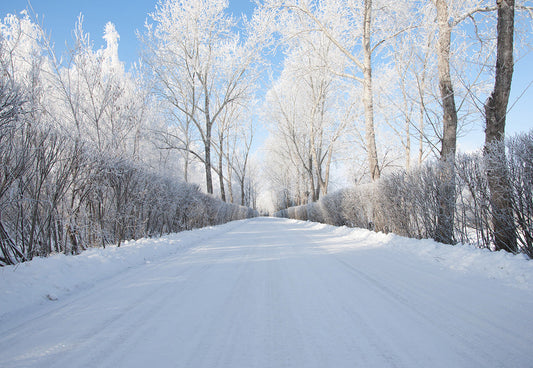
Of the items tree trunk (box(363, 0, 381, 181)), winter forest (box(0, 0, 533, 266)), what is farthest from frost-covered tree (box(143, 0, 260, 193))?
tree trunk (box(363, 0, 381, 181))

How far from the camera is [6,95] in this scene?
276 cm

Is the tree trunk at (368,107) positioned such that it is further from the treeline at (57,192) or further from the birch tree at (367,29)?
the treeline at (57,192)

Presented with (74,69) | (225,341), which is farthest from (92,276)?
(74,69)

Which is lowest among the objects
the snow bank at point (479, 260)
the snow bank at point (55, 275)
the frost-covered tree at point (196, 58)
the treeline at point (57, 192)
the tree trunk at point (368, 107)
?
the snow bank at point (479, 260)

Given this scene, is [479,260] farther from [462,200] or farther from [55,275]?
[55,275]

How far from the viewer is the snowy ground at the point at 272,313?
1.58 meters

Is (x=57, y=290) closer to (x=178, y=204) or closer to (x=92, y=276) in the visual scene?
(x=92, y=276)

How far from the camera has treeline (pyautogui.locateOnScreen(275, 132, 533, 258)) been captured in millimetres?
3307

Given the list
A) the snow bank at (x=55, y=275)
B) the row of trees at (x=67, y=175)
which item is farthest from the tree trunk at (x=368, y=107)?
the snow bank at (x=55, y=275)

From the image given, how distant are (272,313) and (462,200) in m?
3.97

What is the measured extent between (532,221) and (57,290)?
5.90m

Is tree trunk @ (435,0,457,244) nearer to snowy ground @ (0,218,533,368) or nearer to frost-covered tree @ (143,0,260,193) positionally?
snowy ground @ (0,218,533,368)

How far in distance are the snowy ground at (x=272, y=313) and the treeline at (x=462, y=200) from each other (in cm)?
49

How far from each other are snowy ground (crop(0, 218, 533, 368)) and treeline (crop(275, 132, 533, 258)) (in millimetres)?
492
